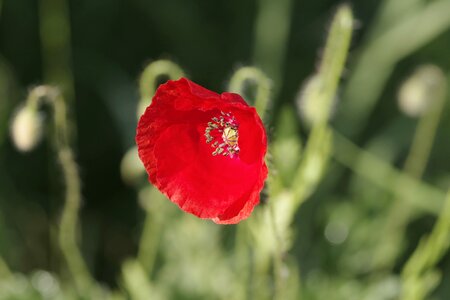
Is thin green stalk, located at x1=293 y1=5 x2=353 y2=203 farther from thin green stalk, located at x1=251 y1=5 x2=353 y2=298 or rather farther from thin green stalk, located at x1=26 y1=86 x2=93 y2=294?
thin green stalk, located at x1=26 y1=86 x2=93 y2=294

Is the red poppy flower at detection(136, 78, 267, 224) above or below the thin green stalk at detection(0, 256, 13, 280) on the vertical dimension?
below

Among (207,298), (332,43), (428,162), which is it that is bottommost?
(207,298)

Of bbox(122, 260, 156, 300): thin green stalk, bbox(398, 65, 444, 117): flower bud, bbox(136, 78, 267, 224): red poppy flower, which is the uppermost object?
bbox(398, 65, 444, 117): flower bud

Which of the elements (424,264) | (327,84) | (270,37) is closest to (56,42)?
(270,37)

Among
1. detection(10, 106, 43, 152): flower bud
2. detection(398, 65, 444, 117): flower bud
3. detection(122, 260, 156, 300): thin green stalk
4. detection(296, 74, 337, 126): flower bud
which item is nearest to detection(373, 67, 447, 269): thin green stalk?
detection(398, 65, 444, 117): flower bud


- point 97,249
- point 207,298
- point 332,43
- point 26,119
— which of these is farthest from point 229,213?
point 97,249

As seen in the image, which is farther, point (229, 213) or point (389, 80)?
point (389, 80)

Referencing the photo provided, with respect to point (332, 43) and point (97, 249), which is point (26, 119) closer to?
point (332, 43)
